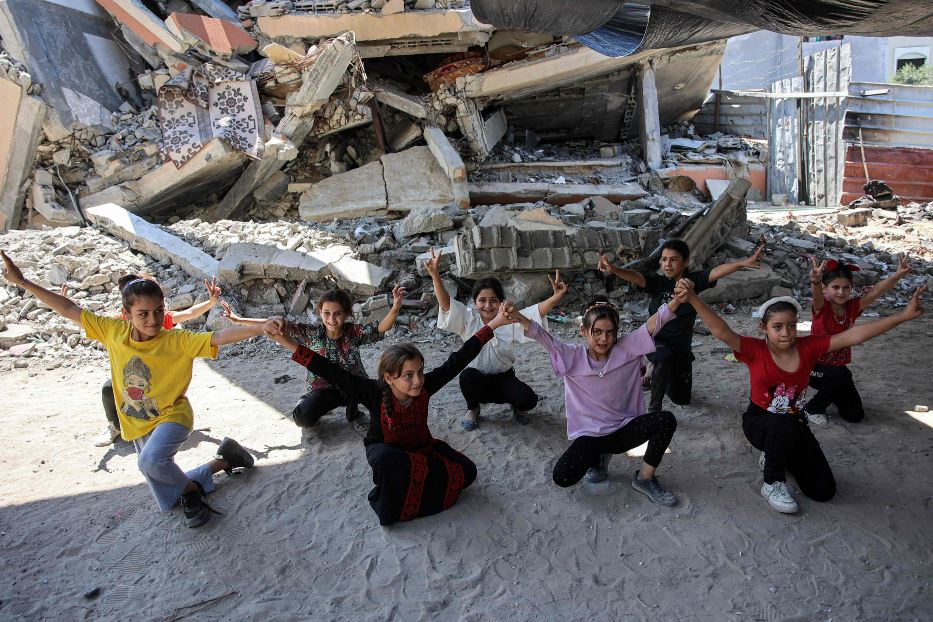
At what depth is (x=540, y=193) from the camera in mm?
10289

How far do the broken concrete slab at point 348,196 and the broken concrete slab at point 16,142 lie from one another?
14.2ft

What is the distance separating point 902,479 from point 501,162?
953 cm

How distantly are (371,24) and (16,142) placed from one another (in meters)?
6.12

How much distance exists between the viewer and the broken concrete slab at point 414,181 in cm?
979

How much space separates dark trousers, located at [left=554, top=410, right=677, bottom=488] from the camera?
290 centimetres

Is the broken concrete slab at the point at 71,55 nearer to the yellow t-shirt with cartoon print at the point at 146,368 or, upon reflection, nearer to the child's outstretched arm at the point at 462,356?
the yellow t-shirt with cartoon print at the point at 146,368

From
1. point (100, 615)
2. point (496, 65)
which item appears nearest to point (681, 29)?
point (100, 615)

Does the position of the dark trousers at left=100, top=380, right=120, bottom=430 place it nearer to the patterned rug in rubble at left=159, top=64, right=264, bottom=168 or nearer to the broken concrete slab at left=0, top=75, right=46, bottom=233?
the patterned rug in rubble at left=159, top=64, right=264, bottom=168

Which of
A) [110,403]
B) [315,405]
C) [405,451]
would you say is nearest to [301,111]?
[110,403]

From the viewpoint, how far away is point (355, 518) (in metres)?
2.99

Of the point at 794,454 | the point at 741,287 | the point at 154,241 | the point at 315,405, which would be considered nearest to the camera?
the point at 794,454

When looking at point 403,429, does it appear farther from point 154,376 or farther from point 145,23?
point 145,23

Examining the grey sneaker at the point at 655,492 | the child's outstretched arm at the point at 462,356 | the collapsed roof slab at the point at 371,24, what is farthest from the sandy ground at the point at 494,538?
the collapsed roof slab at the point at 371,24

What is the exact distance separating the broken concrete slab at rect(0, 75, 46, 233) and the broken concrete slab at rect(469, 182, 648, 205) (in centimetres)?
726
